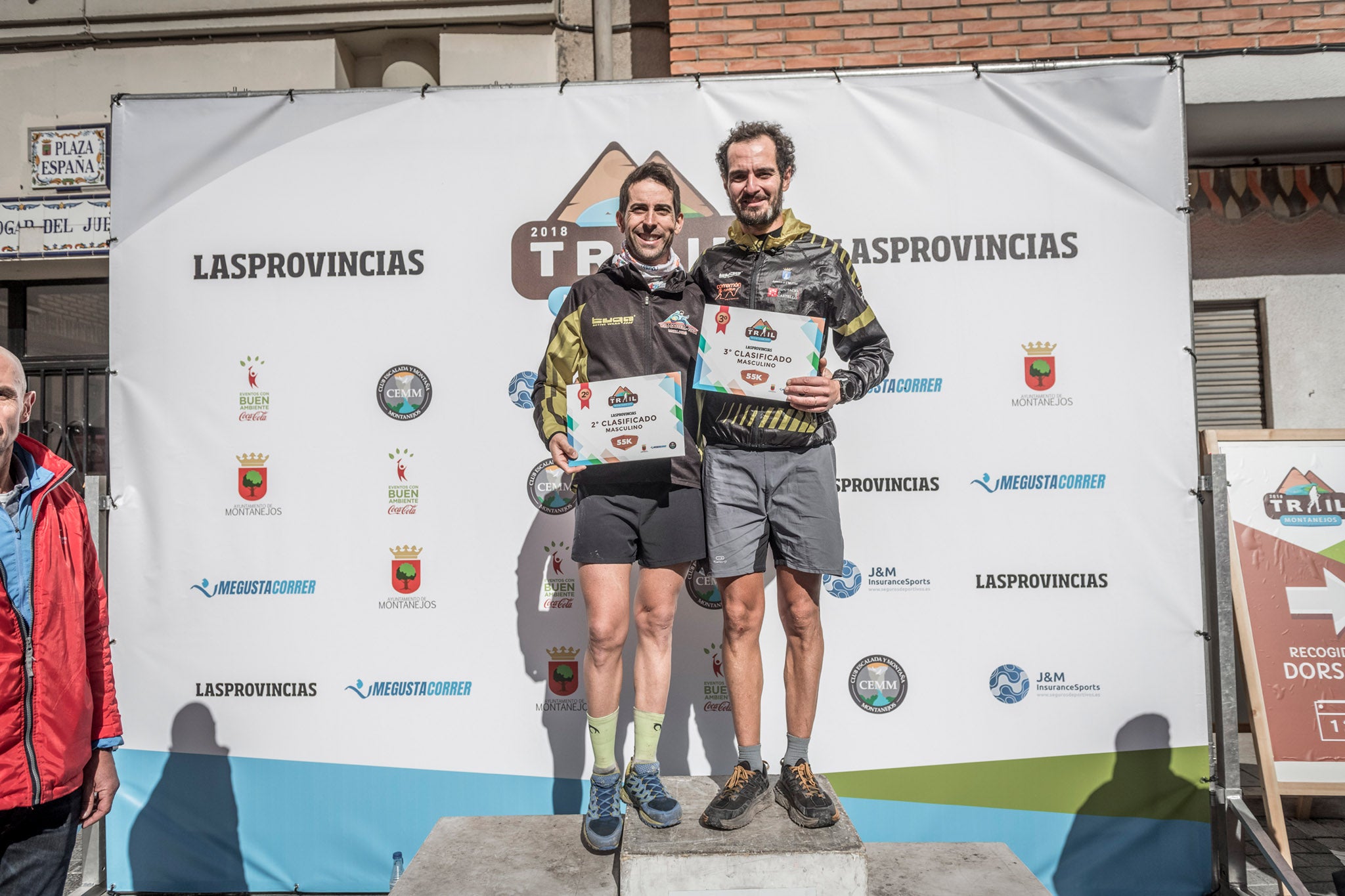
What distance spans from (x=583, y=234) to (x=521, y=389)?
26.0 inches

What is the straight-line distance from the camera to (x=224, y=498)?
3.22m

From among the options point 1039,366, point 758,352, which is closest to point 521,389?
point 758,352

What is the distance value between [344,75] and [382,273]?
87.0 inches

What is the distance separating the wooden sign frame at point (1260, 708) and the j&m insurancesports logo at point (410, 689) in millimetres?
2914

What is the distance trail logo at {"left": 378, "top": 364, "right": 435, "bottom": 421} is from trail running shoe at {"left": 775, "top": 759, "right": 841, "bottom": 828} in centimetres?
191

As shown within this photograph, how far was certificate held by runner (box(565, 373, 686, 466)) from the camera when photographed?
2406mm

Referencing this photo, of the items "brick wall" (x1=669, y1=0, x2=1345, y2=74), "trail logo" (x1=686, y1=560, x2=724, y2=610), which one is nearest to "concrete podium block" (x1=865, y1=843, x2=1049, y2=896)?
"trail logo" (x1=686, y1=560, x2=724, y2=610)

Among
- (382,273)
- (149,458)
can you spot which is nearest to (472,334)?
(382,273)

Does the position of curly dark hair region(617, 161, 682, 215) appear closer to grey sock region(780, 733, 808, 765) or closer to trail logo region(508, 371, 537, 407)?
trail logo region(508, 371, 537, 407)

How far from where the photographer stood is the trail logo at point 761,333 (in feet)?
7.73

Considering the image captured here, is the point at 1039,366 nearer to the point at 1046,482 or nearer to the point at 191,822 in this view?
the point at 1046,482

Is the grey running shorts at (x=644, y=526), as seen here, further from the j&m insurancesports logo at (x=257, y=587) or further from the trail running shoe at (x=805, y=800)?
the j&m insurancesports logo at (x=257, y=587)

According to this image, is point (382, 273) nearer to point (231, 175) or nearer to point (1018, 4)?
point (231, 175)

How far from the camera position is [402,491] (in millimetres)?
3215
